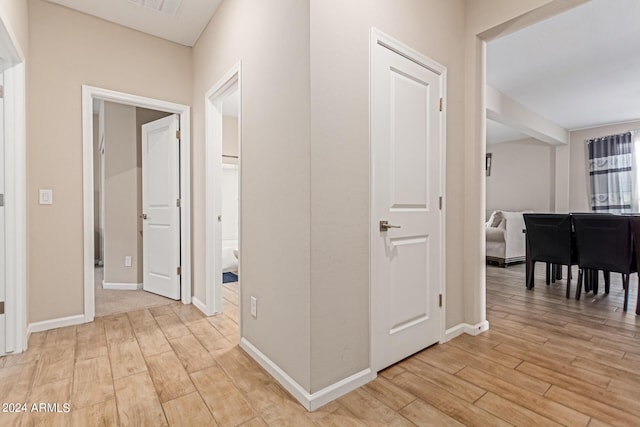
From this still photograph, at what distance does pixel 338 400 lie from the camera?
1532 mm

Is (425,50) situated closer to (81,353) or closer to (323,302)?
(323,302)

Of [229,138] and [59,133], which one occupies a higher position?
[229,138]

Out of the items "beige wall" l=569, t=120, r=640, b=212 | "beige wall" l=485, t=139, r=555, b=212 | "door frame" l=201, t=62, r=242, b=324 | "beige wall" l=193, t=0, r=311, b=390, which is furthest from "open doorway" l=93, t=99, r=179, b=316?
"beige wall" l=569, t=120, r=640, b=212

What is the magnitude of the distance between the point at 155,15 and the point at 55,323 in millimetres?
2708

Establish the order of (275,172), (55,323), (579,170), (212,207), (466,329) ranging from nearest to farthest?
(275,172) → (466,329) → (55,323) → (212,207) → (579,170)

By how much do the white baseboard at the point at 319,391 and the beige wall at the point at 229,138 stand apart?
3.97m

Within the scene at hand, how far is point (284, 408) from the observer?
4.81 feet

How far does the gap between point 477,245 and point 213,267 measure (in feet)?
7.35

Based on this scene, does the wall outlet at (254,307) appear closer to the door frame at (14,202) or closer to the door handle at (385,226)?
the door handle at (385,226)

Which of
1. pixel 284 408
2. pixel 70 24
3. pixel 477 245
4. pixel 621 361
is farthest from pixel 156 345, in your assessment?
pixel 621 361

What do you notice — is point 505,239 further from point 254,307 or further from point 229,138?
point 229,138

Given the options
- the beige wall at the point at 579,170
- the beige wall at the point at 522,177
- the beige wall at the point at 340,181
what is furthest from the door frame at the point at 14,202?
the beige wall at the point at 579,170

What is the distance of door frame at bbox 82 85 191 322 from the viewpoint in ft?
8.55

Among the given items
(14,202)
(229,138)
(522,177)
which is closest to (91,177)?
(14,202)
